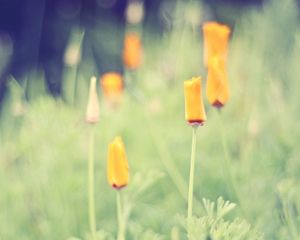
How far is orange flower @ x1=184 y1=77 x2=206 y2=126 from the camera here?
780mm

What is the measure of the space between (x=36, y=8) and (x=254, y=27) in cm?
147

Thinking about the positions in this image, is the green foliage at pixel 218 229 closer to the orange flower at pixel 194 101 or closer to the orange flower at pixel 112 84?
the orange flower at pixel 194 101

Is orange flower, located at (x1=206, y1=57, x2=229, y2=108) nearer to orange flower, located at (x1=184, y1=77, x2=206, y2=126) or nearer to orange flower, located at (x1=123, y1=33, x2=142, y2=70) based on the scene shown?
orange flower, located at (x1=184, y1=77, x2=206, y2=126)

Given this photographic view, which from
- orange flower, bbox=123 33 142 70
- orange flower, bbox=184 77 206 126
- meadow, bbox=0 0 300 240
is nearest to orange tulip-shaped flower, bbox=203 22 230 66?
meadow, bbox=0 0 300 240

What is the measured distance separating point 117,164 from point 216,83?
0.54 feet

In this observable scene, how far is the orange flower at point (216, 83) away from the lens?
0.88m

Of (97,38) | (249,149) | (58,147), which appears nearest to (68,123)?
(58,147)

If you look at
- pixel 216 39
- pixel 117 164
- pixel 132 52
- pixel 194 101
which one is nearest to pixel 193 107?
pixel 194 101

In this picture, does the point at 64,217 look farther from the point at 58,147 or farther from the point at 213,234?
the point at 213,234

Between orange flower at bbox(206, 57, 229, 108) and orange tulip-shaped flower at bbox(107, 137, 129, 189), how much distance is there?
14 centimetres

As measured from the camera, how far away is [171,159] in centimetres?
119

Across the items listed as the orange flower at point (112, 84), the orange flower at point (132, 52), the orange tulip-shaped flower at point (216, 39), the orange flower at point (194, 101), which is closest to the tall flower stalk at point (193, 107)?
the orange flower at point (194, 101)

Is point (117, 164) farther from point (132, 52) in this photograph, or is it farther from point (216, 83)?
point (132, 52)

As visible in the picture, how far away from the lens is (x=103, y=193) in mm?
1231
